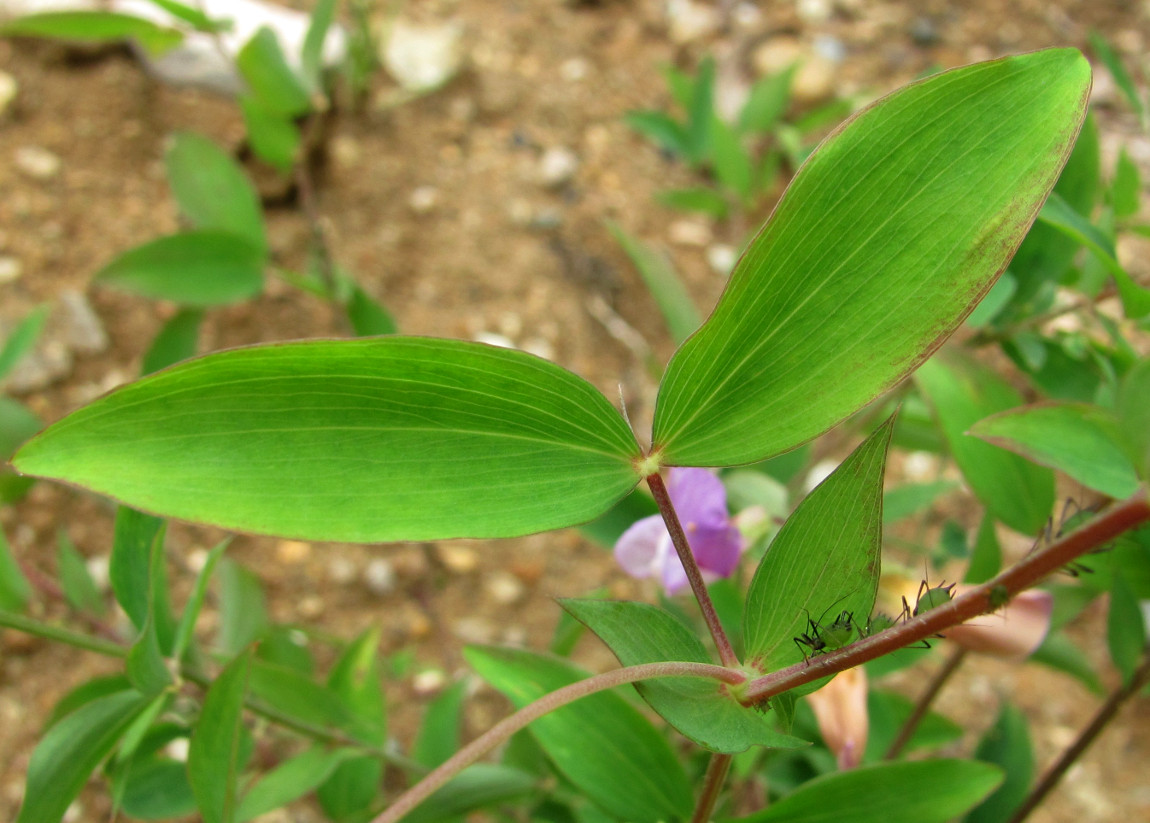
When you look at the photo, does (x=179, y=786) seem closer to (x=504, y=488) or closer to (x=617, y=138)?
(x=504, y=488)

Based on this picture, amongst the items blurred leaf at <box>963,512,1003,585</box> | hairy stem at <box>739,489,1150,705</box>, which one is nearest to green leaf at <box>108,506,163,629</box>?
hairy stem at <box>739,489,1150,705</box>

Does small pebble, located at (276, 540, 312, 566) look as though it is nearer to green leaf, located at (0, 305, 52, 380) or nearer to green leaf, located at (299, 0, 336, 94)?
green leaf, located at (0, 305, 52, 380)

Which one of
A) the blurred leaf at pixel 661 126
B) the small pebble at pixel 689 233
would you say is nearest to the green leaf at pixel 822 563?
the blurred leaf at pixel 661 126

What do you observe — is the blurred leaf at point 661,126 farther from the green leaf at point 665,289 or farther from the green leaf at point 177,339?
the green leaf at point 177,339

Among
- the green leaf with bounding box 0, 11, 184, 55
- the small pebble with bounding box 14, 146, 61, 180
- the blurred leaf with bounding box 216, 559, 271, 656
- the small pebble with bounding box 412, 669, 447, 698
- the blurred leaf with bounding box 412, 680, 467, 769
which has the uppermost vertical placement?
the green leaf with bounding box 0, 11, 184, 55

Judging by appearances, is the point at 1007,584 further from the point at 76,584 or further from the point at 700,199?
the point at 700,199
